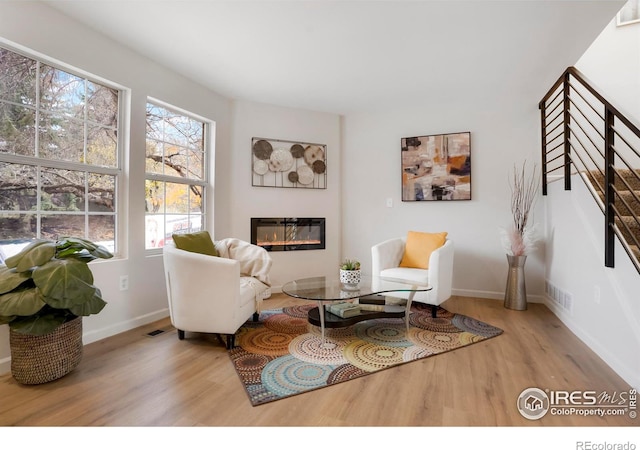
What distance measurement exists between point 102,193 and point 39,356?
4.51ft

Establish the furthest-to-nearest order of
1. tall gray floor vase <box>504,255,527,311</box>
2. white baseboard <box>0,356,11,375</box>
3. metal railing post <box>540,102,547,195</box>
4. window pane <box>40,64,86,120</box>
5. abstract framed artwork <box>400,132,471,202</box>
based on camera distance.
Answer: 1. abstract framed artwork <box>400,132,471,202</box>
2. metal railing post <box>540,102,547,195</box>
3. tall gray floor vase <box>504,255,527,311</box>
4. window pane <box>40,64,86,120</box>
5. white baseboard <box>0,356,11,375</box>

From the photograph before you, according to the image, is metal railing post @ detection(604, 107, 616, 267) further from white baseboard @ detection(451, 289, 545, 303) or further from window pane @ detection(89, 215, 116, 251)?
window pane @ detection(89, 215, 116, 251)

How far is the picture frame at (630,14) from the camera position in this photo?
3.18 m

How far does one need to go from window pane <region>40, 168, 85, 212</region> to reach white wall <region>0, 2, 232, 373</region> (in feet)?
1.07

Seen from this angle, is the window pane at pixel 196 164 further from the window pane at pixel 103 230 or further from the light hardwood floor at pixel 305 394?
the light hardwood floor at pixel 305 394

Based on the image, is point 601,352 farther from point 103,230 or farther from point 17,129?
point 17,129

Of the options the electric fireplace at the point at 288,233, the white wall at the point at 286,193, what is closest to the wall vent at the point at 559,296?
the white wall at the point at 286,193

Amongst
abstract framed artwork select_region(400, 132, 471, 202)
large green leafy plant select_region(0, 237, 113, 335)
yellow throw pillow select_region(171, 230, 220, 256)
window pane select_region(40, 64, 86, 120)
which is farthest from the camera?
abstract framed artwork select_region(400, 132, 471, 202)

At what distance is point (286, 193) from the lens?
4.13 meters

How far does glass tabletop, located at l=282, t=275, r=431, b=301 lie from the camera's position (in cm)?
236

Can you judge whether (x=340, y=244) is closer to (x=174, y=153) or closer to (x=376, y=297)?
(x=376, y=297)

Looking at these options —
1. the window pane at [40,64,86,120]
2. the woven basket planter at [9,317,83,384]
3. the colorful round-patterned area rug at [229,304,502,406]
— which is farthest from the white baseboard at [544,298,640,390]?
the window pane at [40,64,86,120]

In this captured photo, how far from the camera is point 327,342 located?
2.41 meters

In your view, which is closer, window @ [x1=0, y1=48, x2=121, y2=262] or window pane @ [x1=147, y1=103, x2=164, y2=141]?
window @ [x1=0, y1=48, x2=121, y2=262]
